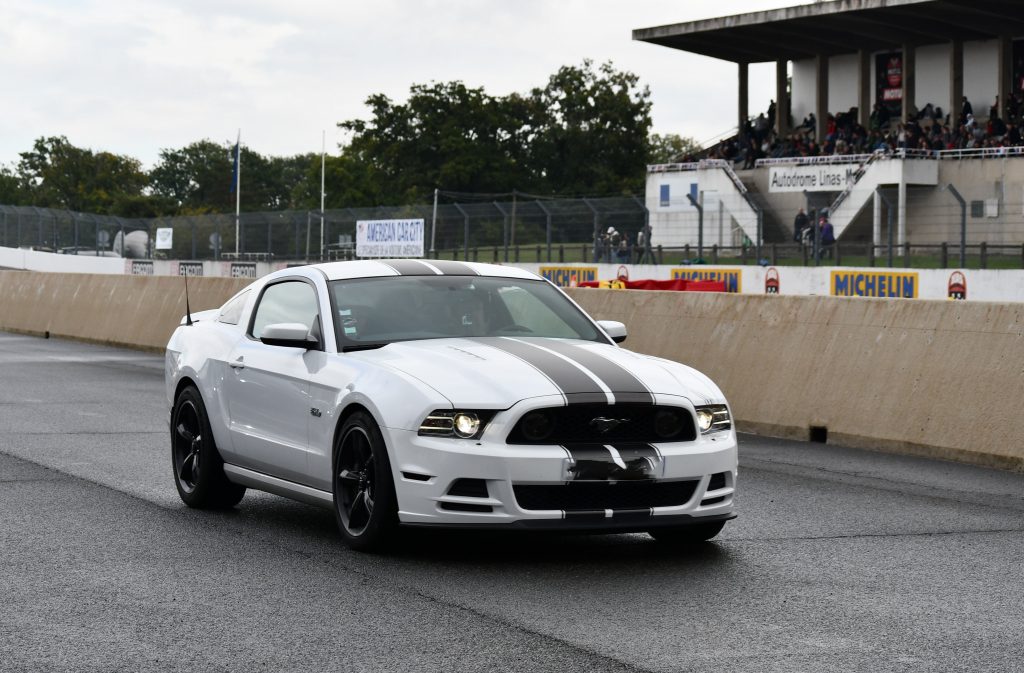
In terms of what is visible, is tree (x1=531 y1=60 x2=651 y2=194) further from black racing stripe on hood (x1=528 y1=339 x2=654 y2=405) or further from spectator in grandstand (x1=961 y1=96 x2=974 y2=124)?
black racing stripe on hood (x1=528 y1=339 x2=654 y2=405)

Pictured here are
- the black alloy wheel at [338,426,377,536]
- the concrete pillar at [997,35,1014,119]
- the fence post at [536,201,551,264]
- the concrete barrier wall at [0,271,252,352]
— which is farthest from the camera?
the concrete pillar at [997,35,1014,119]

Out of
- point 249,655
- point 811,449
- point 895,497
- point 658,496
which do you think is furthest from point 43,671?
point 811,449

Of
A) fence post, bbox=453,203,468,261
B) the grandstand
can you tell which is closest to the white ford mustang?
the grandstand

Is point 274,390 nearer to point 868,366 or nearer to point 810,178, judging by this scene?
point 868,366

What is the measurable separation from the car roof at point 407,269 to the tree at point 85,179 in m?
146

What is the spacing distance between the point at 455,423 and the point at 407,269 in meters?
1.79

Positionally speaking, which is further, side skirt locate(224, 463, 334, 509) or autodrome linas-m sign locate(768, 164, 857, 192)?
autodrome linas-m sign locate(768, 164, 857, 192)

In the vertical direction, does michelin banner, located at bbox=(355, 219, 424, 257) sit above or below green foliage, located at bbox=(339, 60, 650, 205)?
below

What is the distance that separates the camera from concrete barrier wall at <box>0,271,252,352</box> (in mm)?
26375

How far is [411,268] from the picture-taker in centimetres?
867

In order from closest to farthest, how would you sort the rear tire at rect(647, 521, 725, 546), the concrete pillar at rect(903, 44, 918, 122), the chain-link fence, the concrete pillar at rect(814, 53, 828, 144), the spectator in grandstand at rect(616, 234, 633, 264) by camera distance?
the rear tire at rect(647, 521, 725, 546)
the spectator in grandstand at rect(616, 234, 633, 264)
the chain-link fence
the concrete pillar at rect(903, 44, 918, 122)
the concrete pillar at rect(814, 53, 828, 144)

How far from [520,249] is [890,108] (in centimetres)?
2763

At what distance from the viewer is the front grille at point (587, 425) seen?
277 inches

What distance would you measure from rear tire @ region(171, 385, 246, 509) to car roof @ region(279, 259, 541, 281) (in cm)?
116
